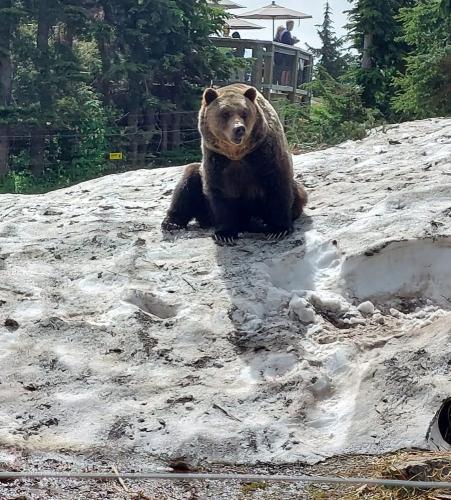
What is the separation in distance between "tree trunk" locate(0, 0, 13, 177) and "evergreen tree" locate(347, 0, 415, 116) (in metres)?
7.33

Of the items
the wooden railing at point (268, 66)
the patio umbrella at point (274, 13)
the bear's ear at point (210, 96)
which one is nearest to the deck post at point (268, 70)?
the wooden railing at point (268, 66)

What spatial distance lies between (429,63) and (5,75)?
10828mm

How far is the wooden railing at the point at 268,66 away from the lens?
17.9 metres

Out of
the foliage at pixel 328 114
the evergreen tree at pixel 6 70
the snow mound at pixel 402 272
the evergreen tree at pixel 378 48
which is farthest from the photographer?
the evergreen tree at pixel 6 70

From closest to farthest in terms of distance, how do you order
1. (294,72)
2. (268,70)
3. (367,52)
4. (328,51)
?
(367,52), (268,70), (294,72), (328,51)

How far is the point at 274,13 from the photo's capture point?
20.7m

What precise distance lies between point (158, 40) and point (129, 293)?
1396cm

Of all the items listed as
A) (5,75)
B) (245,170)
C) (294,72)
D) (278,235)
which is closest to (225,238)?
(278,235)

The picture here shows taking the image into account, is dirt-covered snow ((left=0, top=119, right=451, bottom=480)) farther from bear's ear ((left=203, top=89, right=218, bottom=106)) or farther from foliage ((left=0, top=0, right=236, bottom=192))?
foliage ((left=0, top=0, right=236, bottom=192))

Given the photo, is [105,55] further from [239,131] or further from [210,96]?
[239,131]

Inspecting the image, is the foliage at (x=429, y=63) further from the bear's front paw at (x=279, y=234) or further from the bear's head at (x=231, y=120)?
the bear's front paw at (x=279, y=234)

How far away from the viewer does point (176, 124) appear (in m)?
17.6

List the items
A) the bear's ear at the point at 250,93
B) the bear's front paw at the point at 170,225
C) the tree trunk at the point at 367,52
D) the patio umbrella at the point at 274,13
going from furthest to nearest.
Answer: the patio umbrella at the point at 274,13, the tree trunk at the point at 367,52, the bear's front paw at the point at 170,225, the bear's ear at the point at 250,93

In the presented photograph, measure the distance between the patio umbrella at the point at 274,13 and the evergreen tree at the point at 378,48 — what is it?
7366mm
